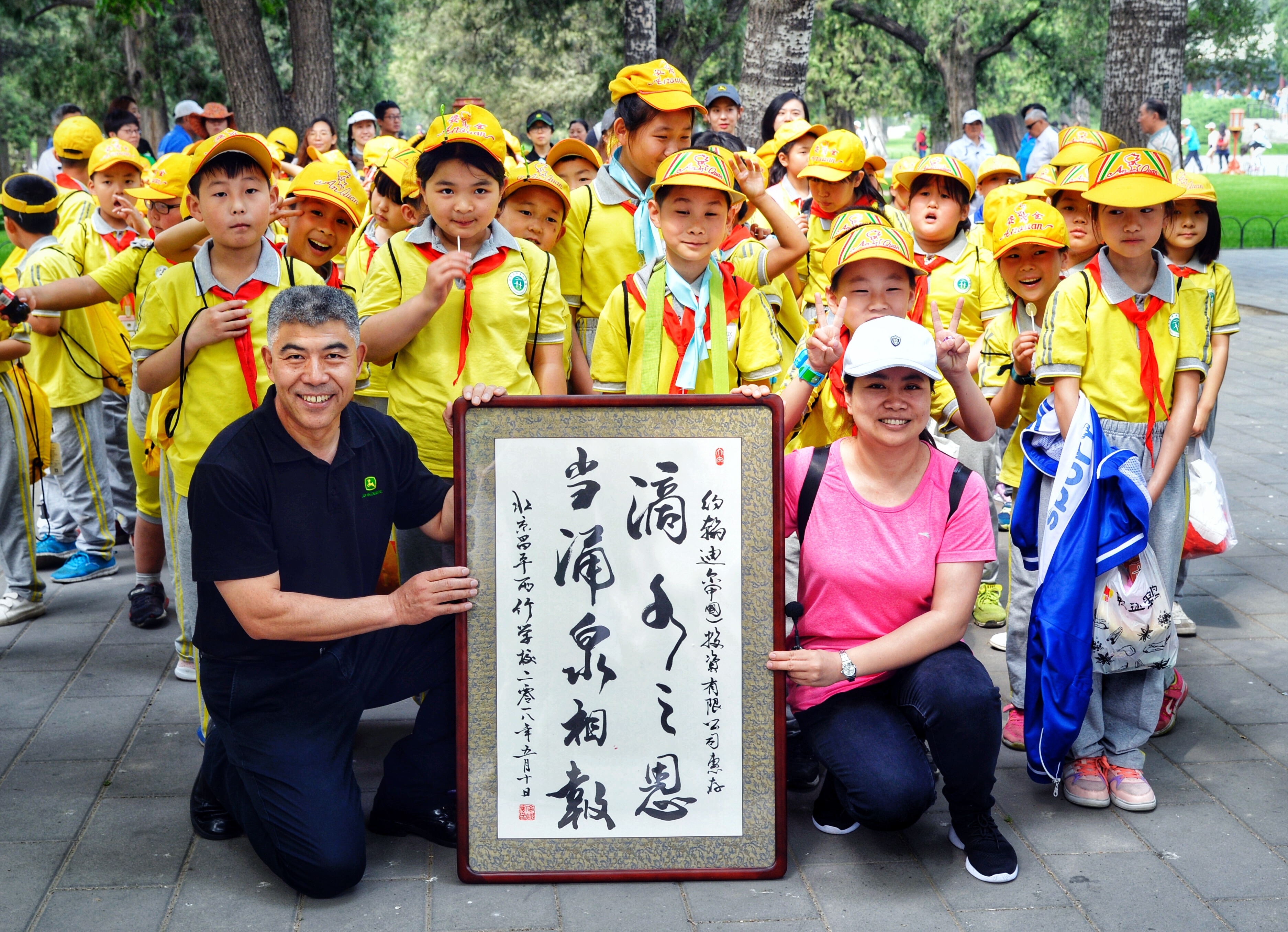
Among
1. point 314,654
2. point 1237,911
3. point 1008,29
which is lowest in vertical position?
point 1237,911

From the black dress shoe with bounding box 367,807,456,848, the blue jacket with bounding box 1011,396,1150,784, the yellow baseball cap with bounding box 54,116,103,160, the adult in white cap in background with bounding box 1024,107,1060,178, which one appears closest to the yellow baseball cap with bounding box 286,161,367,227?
the black dress shoe with bounding box 367,807,456,848

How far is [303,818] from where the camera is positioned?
3.52 meters

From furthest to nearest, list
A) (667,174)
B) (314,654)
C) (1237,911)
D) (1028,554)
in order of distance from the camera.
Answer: (1028,554), (667,174), (314,654), (1237,911)

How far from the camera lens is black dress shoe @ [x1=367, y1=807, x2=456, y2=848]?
12.3ft

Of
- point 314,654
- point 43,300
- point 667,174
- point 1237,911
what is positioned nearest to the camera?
point 1237,911

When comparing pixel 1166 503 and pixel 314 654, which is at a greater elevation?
pixel 1166 503

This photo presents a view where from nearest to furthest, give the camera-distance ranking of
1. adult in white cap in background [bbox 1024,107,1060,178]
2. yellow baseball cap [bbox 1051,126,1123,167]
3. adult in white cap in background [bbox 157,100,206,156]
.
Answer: yellow baseball cap [bbox 1051,126,1123,167] < adult in white cap in background [bbox 157,100,206,156] < adult in white cap in background [bbox 1024,107,1060,178]

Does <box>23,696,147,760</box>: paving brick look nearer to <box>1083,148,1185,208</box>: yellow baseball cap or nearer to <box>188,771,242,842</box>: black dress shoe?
<box>188,771,242,842</box>: black dress shoe

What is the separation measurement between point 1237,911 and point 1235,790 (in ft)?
2.63

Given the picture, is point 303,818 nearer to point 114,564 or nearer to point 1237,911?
point 1237,911

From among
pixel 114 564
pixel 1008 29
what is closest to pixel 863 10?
pixel 1008 29

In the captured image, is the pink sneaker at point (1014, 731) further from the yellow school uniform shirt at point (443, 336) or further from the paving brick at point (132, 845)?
the paving brick at point (132, 845)

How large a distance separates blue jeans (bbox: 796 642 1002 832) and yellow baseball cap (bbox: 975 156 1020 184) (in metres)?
5.23

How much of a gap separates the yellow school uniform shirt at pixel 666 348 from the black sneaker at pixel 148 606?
2.64 m
